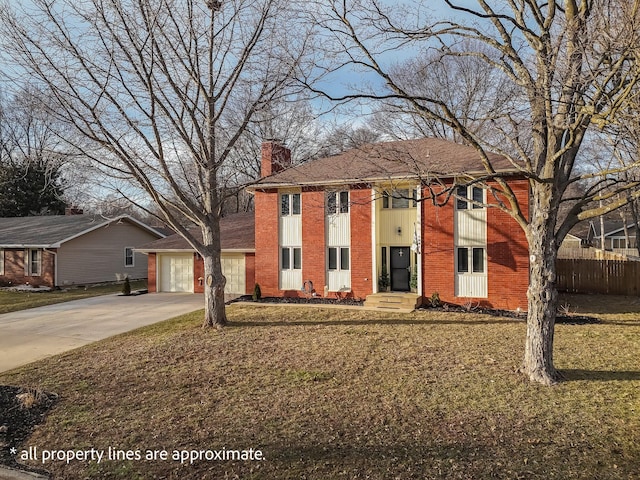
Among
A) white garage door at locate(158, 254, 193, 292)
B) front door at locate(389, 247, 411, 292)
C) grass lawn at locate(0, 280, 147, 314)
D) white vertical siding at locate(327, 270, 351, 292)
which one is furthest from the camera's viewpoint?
white garage door at locate(158, 254, 193, 292)

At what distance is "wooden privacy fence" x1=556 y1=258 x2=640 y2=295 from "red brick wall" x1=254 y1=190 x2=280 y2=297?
39.0 feet

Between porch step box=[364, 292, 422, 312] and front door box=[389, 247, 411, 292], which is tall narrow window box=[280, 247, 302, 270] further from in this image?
front door box=[389, 247, 411, 292]

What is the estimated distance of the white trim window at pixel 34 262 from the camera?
2286 centimetres

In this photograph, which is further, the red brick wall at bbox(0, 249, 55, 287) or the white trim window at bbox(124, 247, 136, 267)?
the white trim window at bbox(124, 247, 136, 267)

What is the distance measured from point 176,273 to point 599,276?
18.6 m

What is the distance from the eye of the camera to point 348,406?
5867 millimetres

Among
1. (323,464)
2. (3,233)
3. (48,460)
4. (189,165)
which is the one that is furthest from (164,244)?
(323,464)

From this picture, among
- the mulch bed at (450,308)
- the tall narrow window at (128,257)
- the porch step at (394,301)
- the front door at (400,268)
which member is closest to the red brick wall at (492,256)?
the mulch bed at (450,308)

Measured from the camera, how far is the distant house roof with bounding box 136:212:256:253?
1853 centimetres

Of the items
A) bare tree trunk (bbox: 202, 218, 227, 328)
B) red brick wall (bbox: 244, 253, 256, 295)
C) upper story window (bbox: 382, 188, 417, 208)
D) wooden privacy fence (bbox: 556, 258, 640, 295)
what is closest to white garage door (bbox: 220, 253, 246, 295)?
red brick wall (bbox: 244, 253, 256, 295)

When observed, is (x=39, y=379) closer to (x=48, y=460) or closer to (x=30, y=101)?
(x=48, y=460)

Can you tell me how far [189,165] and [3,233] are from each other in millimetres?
21454

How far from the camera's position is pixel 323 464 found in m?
4.39

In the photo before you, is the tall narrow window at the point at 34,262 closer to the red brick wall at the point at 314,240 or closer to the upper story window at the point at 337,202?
the red brick wall at the point at 314,240
